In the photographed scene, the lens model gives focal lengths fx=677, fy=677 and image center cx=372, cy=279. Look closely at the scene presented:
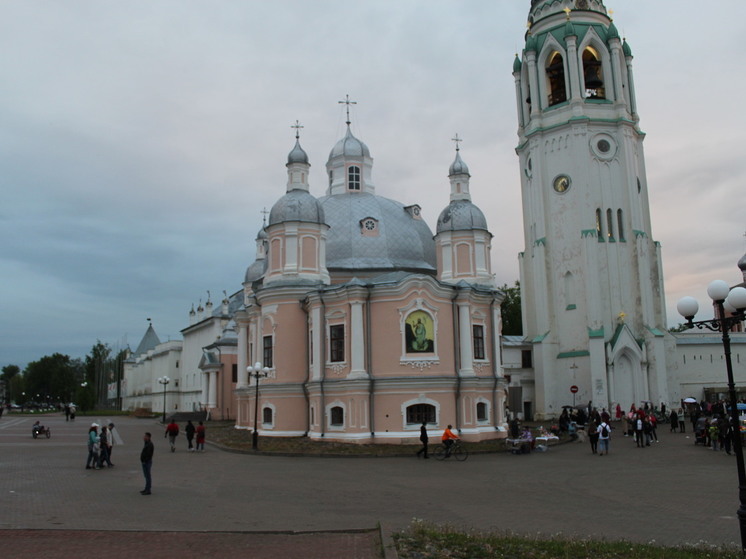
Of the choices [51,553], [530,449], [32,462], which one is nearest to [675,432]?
A: [530,449]

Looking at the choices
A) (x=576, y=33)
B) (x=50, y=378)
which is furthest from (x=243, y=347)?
(x=50, y=378)

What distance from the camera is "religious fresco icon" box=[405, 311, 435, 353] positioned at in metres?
30.5

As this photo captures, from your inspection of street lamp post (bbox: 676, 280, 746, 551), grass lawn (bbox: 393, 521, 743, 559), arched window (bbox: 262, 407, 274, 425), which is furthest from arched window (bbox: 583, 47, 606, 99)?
grass lawn (bbox: 393, 521, 743, 559)

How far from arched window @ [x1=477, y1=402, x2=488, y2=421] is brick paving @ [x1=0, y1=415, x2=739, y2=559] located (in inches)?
299

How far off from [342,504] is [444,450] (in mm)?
11575

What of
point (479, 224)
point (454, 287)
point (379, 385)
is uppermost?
point (479, 224)

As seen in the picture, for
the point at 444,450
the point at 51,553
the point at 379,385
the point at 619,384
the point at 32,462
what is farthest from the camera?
the point at 619,384

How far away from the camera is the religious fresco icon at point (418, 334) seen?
30547 millimetres

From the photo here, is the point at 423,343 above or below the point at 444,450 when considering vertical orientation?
above

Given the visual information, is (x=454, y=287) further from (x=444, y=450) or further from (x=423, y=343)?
(x=444, y=450)

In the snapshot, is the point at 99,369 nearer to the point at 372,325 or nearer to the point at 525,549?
the point at 372,325

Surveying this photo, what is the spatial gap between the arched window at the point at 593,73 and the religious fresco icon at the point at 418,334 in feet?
89.4

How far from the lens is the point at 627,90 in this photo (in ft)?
165

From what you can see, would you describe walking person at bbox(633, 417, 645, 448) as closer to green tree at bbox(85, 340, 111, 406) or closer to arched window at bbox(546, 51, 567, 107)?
arched window at bbox(546, 51, 567, 107)
